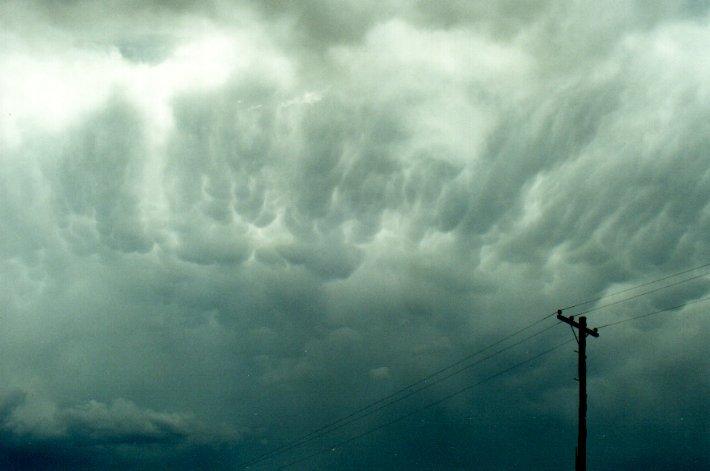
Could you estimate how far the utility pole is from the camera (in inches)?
1144

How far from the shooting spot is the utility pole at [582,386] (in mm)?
29047

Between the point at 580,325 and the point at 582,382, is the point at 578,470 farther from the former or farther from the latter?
the point at 580,325

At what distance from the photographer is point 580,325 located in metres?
32.1

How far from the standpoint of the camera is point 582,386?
3055 cm

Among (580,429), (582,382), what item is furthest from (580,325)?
(580,429)

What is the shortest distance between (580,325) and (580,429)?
206 inches

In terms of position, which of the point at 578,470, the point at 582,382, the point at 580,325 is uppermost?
the point at 580,325

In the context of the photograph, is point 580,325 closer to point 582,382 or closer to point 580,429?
point 582,382

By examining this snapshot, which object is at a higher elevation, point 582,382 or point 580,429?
point 582,382

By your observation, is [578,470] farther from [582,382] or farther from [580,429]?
[582,382]

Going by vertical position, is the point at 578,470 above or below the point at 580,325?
below

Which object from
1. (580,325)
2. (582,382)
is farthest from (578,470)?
(580,325)

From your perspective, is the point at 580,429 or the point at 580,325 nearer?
the point at 580,429

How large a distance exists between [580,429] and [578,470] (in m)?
1.83
